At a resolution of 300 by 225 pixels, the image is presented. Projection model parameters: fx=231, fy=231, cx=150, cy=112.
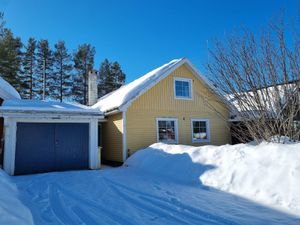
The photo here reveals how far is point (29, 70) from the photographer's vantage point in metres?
24.4

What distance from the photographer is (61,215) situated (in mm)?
3934

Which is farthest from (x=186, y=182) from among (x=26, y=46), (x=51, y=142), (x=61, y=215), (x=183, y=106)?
(x=26, y=46)

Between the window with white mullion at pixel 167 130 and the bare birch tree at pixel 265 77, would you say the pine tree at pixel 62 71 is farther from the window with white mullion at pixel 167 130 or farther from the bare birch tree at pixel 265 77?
the bare birch tree at pixel 265 77

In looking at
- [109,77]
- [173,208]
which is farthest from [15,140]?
[109,77]

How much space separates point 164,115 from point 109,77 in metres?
17.8

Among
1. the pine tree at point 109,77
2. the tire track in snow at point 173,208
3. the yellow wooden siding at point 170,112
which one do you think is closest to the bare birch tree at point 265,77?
the yellow wooden siding at point 170,112

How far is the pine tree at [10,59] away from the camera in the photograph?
830 inches

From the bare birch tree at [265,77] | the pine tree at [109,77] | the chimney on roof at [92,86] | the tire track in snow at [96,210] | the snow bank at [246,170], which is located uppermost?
the pine tree at [109,77]

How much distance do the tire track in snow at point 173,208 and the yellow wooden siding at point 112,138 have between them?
A: 5680mm

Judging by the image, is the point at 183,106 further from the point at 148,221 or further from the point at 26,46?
the point at 26,46

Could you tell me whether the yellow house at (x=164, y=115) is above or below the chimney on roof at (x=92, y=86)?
below

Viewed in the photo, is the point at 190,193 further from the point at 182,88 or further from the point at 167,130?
the point at 182,88

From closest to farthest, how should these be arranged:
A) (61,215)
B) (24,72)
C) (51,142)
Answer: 1. (61,215)
2. (51,142)
3. (24,72)

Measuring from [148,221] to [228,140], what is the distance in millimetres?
11429
